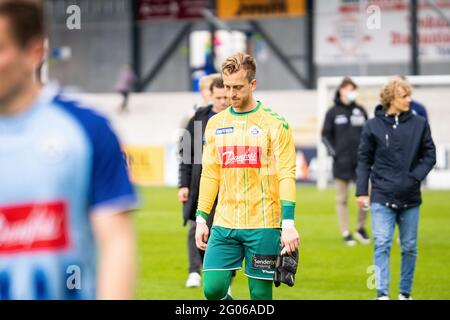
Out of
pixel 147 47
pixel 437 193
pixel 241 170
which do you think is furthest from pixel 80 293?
pixel 147 47

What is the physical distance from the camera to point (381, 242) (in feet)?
32.5

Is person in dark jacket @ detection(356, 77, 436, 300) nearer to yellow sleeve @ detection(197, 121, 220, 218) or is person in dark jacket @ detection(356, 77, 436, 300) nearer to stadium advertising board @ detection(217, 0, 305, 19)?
yellow sleeve @ detection(197, 121, 220, 218)

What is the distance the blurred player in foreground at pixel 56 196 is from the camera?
3369 millimetres

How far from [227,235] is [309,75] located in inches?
1196

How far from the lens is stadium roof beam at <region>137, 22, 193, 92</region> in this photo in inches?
1567

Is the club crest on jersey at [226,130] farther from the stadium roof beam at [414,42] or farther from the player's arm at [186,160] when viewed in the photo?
the stadium roof beam at [414,42]

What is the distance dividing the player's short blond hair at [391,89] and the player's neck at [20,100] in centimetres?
665

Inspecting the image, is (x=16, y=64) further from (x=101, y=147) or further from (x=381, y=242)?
(x=381, y=242)

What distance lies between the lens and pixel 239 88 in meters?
7.40

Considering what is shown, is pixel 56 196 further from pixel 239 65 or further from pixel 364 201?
pixel 364 201

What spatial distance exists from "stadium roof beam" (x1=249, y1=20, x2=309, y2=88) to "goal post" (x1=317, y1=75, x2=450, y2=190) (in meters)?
8.09

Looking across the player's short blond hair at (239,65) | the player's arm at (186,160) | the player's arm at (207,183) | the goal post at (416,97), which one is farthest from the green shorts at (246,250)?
the goal post at (416,97)

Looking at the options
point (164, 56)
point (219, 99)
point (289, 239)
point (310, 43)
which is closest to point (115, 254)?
point (289, 239)

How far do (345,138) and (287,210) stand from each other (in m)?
8.11
